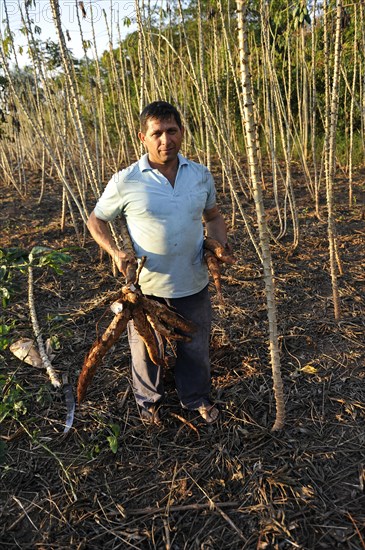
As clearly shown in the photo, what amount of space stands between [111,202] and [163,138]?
0.28 meters

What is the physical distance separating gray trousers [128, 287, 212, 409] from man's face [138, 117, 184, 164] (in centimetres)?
51

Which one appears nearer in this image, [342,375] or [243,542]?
[243,542]

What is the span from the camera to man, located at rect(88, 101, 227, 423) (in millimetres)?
1374

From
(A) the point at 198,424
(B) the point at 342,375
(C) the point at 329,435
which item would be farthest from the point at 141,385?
(B) the point at 342,375

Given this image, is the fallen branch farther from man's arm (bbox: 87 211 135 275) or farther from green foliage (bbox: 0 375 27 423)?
→ man's arm (bbox: 87 211 135 275)

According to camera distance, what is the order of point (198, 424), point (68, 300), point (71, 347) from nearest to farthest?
point (198, 424) → point (71, 347) → point (68, 300)

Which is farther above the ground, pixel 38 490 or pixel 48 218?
pixel 48 218

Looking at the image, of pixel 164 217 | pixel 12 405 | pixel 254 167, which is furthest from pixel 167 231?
pixel 12 405

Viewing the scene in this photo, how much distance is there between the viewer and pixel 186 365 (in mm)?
1604

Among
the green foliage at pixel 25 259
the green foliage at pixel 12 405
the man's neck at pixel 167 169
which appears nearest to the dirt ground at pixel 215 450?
the green foliage at pixel 12 405

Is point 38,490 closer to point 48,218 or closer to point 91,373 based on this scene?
point 91,373

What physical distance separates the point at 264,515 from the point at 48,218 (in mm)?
3785

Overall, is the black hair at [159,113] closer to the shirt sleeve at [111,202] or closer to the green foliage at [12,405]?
the shirt sleeve at [111,202]

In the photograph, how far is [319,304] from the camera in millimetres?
2305
